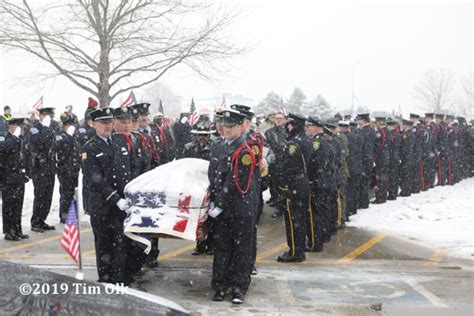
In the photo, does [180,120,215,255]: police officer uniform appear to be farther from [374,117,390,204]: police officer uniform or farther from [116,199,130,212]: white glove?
[374,117,390,204]: police officer uniform

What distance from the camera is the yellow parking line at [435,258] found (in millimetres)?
8164

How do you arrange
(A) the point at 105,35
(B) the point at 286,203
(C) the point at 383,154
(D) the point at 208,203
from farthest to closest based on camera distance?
(A) the point at 105,35, (C) the point at 383,154, (B) the point at 286,203, (D) the point at 208,203

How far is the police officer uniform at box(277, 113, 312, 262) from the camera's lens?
26.2 ft

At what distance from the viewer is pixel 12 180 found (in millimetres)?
9352

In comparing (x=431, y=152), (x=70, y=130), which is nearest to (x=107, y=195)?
(x=70, y=130)

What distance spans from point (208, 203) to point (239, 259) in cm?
72

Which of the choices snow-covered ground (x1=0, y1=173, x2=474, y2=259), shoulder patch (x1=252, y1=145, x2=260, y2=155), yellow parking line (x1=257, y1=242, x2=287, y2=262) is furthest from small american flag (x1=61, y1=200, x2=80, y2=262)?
snow-covered ground (x1=0, y1=173, x2=474, y2=259)

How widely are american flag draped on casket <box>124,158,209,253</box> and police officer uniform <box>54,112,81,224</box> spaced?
16.1 feet

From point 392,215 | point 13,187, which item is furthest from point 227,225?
point 392,215

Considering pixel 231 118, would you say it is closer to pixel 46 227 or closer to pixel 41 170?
pixel 41 170

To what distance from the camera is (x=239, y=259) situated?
6328mm

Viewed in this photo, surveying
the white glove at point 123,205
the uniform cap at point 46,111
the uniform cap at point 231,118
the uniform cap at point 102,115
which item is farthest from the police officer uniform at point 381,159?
the white glove at point 123,205

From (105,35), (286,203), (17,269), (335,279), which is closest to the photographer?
(17,269)

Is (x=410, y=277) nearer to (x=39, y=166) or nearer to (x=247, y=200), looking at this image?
(x=247, y=200)
